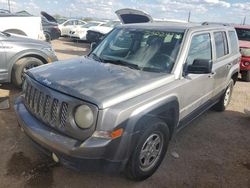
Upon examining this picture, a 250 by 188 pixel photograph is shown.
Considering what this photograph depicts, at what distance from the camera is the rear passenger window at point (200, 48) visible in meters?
3.72

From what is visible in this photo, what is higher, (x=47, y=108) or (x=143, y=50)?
(x=143, y=50)

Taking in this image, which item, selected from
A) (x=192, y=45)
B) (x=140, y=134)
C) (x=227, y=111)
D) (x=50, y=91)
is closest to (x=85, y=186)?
(x=140, y=134)

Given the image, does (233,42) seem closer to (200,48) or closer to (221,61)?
(221,61)

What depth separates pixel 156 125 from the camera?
9.87 feet

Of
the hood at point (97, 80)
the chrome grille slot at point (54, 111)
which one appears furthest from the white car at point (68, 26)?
the chrome grille slot at point (54, 111)

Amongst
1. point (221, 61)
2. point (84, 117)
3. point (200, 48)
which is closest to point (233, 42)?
point (221, 61)

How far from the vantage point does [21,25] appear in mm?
9562

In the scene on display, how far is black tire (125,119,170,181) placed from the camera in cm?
285

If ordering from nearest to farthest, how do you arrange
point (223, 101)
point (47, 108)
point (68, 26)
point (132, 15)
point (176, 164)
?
1. point (47, 108)
2. point (176, 164)
3. point (223, 101)
4. point (132, 15)
5. point (68, 26)

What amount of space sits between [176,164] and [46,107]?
1929 millimetres

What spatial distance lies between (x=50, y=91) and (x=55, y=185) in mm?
1096

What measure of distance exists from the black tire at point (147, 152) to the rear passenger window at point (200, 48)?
3.54 ft

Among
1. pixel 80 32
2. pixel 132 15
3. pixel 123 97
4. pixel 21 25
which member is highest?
pixel 132 15

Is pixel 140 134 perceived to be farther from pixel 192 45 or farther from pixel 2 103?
pixel 2 103
